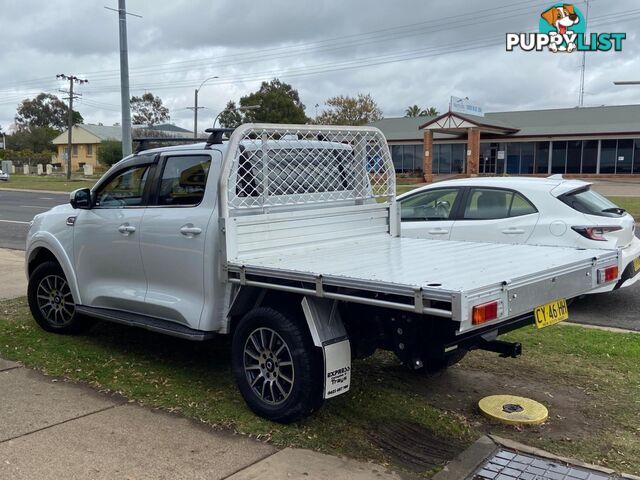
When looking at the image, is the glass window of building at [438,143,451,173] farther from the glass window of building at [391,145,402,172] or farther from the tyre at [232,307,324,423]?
the tyre at [232,307,324,423]

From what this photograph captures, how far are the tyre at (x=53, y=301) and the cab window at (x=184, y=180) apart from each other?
1736 millimetres

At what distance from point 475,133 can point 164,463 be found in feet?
135

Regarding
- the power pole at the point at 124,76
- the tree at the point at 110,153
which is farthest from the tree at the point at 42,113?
the power pole at the point at 124,76

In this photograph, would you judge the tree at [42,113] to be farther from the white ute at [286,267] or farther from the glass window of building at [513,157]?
the white ute at [286,267]

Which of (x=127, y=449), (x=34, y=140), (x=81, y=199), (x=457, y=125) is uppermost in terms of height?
(x=34, y=140)

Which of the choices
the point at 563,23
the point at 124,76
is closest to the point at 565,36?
the point at 563,23

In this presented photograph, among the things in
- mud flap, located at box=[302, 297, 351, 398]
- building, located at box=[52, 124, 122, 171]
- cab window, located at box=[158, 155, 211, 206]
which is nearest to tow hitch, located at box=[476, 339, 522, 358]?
mud flap, located at box=[302, 297, 351, 398]

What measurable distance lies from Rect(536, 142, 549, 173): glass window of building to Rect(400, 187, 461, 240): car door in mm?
40005

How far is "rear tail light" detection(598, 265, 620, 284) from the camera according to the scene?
14.5 ft

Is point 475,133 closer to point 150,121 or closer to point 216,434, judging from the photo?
point 216,434

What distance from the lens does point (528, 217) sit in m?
7.45

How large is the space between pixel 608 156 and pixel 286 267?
43.6 m

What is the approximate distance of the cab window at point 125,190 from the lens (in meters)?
5.55

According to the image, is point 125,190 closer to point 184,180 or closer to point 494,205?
point 184,180
